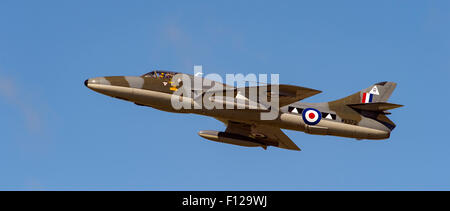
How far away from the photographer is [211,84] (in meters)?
37.4

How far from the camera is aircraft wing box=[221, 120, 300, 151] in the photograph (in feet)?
131

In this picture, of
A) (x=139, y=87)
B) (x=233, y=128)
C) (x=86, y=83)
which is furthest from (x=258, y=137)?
Answer: (x=86, y=83)

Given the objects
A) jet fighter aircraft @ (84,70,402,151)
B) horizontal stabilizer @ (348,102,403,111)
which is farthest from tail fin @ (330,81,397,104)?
horizontal stabilizer @ (348,102,403,111)

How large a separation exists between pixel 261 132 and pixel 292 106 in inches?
132

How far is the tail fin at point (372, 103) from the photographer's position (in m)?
38.1

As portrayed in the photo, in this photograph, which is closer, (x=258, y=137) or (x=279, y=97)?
(x=279, y=97)

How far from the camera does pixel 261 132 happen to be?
40.3m

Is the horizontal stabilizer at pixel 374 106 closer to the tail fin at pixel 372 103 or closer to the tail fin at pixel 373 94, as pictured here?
the tail fin at pixel 372 103

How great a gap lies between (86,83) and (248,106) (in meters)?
9.12

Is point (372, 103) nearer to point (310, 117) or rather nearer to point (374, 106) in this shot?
point (374, 106)

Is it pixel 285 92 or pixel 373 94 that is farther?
pixel 373 94

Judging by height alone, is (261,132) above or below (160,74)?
below

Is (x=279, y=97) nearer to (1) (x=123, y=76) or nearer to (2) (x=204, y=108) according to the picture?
(2) (x=204, y=108)

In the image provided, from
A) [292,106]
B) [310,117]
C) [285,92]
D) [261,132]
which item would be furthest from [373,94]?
[261,132]
